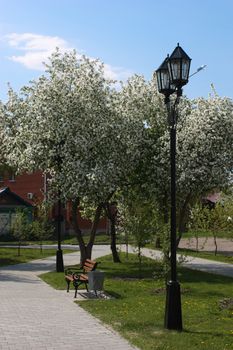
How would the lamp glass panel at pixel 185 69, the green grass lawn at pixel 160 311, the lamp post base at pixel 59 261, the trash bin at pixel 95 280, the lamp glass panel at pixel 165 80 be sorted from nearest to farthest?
1. the green grass lawn at pixel 160 311
2. the lamp glass panel at pixel 185 69
3. the lamp glass panel at pixel 165 80
4. the trash bin at pixel 95 280
5. the lamp post base at pixel 59 261

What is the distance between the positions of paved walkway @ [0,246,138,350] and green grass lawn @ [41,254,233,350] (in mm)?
364

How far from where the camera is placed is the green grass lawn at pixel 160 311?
29.9ft

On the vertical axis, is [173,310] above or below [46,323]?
above

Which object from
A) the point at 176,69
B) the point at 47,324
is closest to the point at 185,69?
the point at 176,69

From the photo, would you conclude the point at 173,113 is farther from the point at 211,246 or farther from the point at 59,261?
the point at 211,246

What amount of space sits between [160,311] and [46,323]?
108 inches

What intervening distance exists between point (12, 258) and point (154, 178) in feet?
38.2

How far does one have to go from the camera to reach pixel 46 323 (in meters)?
10.8

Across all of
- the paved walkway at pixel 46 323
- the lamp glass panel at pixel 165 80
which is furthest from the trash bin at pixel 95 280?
the lamp glass panel at pixel 165 80

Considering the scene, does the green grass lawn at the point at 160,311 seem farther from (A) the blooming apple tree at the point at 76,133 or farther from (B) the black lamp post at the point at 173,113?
(A) the blooming apple tree at the point at 76,133

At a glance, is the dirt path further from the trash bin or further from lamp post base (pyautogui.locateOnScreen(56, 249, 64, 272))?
the trash bin

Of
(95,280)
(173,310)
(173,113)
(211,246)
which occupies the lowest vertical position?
(173,310)

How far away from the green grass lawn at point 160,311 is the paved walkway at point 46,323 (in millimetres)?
366

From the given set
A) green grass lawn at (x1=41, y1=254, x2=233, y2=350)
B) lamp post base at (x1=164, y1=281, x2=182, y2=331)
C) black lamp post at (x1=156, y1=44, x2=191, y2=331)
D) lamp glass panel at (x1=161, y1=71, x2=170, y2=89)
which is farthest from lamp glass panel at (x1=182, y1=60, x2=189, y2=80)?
green grass lawn at (x1=41, y1=254, x2=233, y2=350)
